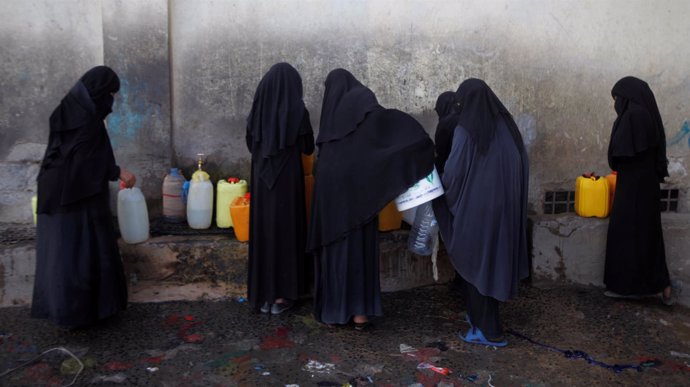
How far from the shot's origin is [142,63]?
17.3ft

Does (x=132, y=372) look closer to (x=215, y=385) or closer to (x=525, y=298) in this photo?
(x=215, y=385)

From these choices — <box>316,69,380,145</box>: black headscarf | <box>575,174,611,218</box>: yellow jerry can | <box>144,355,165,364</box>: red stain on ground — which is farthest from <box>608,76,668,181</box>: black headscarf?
<box>144,355,165,364</box>: red stain on ground

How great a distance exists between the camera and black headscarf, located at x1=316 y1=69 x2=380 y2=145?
162 inches

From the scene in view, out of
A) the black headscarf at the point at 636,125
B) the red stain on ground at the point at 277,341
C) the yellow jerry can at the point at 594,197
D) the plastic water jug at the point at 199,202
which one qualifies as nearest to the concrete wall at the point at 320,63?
the plastic water jug at the point at 199,202

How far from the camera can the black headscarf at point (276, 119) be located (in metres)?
4.37

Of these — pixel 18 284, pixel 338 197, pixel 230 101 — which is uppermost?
pixel 230 101

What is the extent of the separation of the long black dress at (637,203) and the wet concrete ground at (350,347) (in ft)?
0.76

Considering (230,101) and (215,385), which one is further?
(230,101)

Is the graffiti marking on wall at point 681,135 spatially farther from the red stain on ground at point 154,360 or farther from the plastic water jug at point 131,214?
the red stain on ground at point 154,360

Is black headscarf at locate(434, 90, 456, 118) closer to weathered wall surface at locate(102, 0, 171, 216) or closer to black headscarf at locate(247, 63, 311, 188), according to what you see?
black headscarf at locate(247, 63, 311, 188)

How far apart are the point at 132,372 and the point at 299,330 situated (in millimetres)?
1119

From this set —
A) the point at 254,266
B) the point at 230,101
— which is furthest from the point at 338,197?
the point at 230,101

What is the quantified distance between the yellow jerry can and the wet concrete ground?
2.62 ft

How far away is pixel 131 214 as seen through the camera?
486 cm
